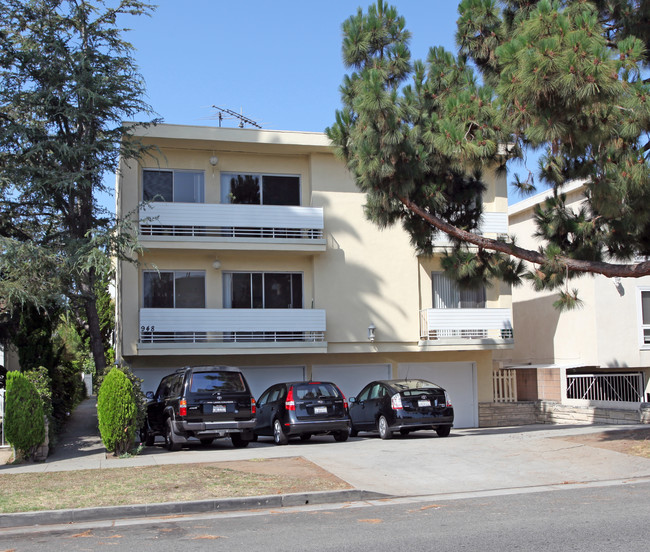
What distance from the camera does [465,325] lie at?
2253cm

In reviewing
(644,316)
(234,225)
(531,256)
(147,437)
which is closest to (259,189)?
(234,225)

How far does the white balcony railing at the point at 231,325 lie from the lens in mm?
20453

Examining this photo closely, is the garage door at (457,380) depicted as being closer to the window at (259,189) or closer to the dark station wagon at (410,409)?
the dark station wagon at (410,409)

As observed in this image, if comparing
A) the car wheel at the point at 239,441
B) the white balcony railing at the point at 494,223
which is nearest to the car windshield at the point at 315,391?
the car wheel at the point at 239,441

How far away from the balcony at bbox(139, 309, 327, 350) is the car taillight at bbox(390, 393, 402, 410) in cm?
474

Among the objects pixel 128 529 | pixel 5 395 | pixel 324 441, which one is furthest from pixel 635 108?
pixel 5 395

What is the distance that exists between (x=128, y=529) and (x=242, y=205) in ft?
45.1

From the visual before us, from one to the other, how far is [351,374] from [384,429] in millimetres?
6308

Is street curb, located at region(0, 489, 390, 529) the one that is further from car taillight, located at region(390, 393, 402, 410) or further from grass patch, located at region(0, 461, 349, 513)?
car taillight, located at region(390, 393, 402, 410)

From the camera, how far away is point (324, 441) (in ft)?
58.9

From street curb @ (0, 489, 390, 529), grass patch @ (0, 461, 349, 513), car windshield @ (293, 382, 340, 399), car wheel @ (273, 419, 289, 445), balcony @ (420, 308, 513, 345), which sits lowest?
street curb @ (0, 489, 390, 529)

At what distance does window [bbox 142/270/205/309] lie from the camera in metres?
21.6

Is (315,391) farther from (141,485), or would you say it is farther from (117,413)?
(141,485)

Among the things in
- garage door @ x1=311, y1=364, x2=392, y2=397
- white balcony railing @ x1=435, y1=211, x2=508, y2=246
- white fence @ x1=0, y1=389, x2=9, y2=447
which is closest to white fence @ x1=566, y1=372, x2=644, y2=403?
white balcony railing @ x1=435, y1=211, x2=508, y2=246
